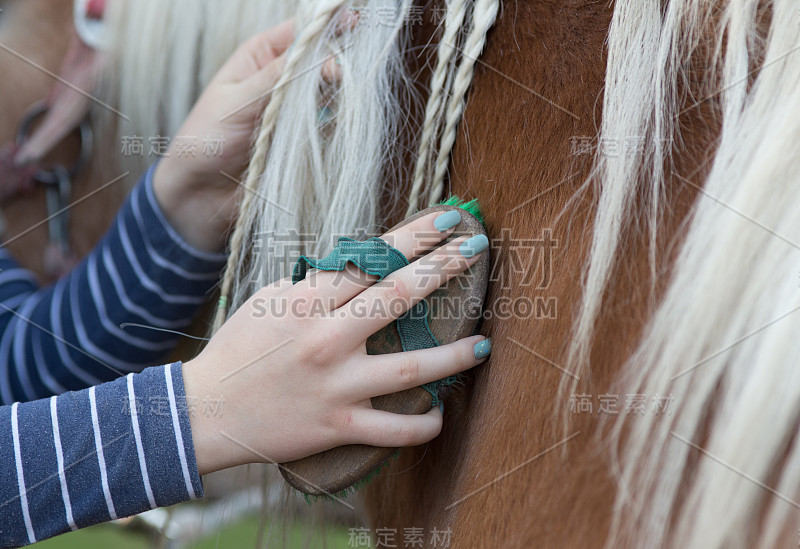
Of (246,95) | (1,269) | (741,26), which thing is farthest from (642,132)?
(1,269)

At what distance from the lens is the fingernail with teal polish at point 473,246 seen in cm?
39

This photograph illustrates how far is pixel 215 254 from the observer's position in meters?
0.63

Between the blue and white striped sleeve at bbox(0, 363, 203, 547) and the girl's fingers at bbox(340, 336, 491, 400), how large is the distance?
12 centimetres

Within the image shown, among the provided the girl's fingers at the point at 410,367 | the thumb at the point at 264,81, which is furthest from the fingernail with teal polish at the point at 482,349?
the thumb at the point at 264,81

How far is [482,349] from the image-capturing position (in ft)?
1.30

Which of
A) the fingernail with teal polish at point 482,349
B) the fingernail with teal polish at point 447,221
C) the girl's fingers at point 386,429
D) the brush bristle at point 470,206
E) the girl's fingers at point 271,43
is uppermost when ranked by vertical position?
the girl's fingers at point 271,43

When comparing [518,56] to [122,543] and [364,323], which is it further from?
[122,543]

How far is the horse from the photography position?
282 millimetres

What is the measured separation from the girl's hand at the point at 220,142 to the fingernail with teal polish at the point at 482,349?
0.28m

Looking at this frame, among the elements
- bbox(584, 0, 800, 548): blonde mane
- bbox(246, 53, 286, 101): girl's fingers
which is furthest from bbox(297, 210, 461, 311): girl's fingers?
bbox(246, 53, 286, 101): girl's fingers

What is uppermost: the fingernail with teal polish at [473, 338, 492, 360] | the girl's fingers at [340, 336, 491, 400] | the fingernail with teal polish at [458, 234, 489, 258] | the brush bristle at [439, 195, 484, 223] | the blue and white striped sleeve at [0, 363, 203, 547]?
the brush bristle at [439, 195, 484, 223]

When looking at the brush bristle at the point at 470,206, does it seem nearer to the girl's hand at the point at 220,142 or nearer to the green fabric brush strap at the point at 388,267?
the green fabric brush strap at the point at 388,267

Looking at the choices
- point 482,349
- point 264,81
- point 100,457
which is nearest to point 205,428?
point 100,457

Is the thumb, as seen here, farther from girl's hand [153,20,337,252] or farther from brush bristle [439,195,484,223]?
brush bristle [439,195,484,223]
